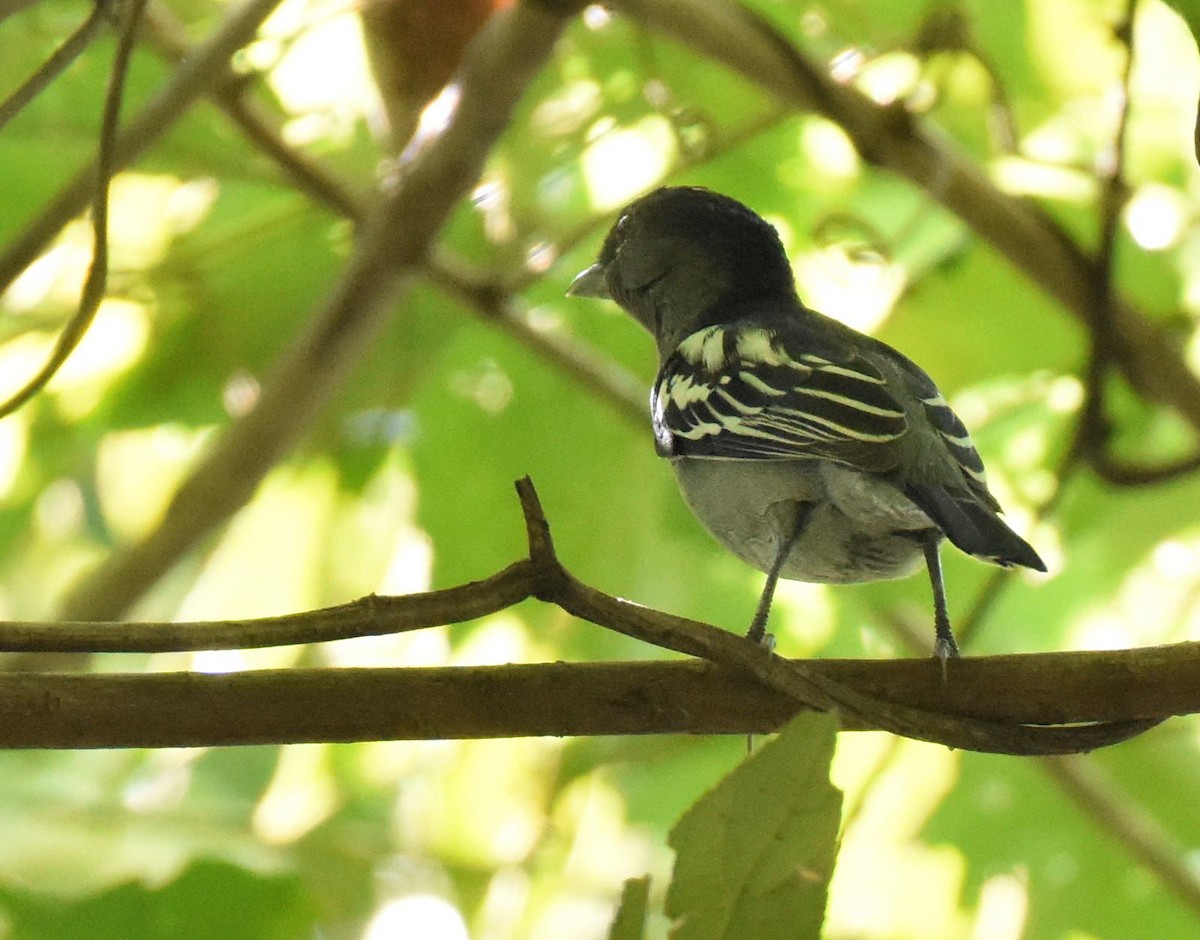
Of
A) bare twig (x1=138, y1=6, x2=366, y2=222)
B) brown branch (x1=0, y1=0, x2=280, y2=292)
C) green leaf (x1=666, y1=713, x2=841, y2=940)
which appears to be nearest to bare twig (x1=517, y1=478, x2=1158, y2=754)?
green leaf (x1=666, y1=713, x2=841, y2=940)

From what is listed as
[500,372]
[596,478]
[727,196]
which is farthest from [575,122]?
[596,478]

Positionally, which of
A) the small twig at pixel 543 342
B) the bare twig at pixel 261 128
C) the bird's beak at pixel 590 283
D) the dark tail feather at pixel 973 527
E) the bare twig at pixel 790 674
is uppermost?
the bare twig at pixel 261 128

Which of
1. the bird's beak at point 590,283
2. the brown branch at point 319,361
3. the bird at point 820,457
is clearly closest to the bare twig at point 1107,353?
the bird at point 820,457

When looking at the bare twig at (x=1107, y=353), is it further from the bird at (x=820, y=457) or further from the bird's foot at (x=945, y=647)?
the bird's foot at (x=945, y=647)

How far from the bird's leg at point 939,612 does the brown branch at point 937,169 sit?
675mm

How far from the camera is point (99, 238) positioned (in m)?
1.44

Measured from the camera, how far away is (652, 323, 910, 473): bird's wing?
1.56 metres

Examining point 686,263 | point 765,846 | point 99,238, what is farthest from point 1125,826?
point 99,238

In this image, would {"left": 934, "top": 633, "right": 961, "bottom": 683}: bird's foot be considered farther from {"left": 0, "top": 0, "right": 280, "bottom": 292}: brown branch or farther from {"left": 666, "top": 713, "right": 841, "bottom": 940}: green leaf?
{"left": 0, "top": 0, "right": 280, "bottom": 292}: brown branch

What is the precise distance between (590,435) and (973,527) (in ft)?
3.37

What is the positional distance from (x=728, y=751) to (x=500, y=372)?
28.1 inches

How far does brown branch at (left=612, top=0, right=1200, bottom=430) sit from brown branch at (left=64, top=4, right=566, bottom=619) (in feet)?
1.01

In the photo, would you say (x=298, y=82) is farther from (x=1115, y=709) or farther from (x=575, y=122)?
(x=1115, y=709)

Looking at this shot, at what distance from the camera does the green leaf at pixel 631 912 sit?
2.76 feet
